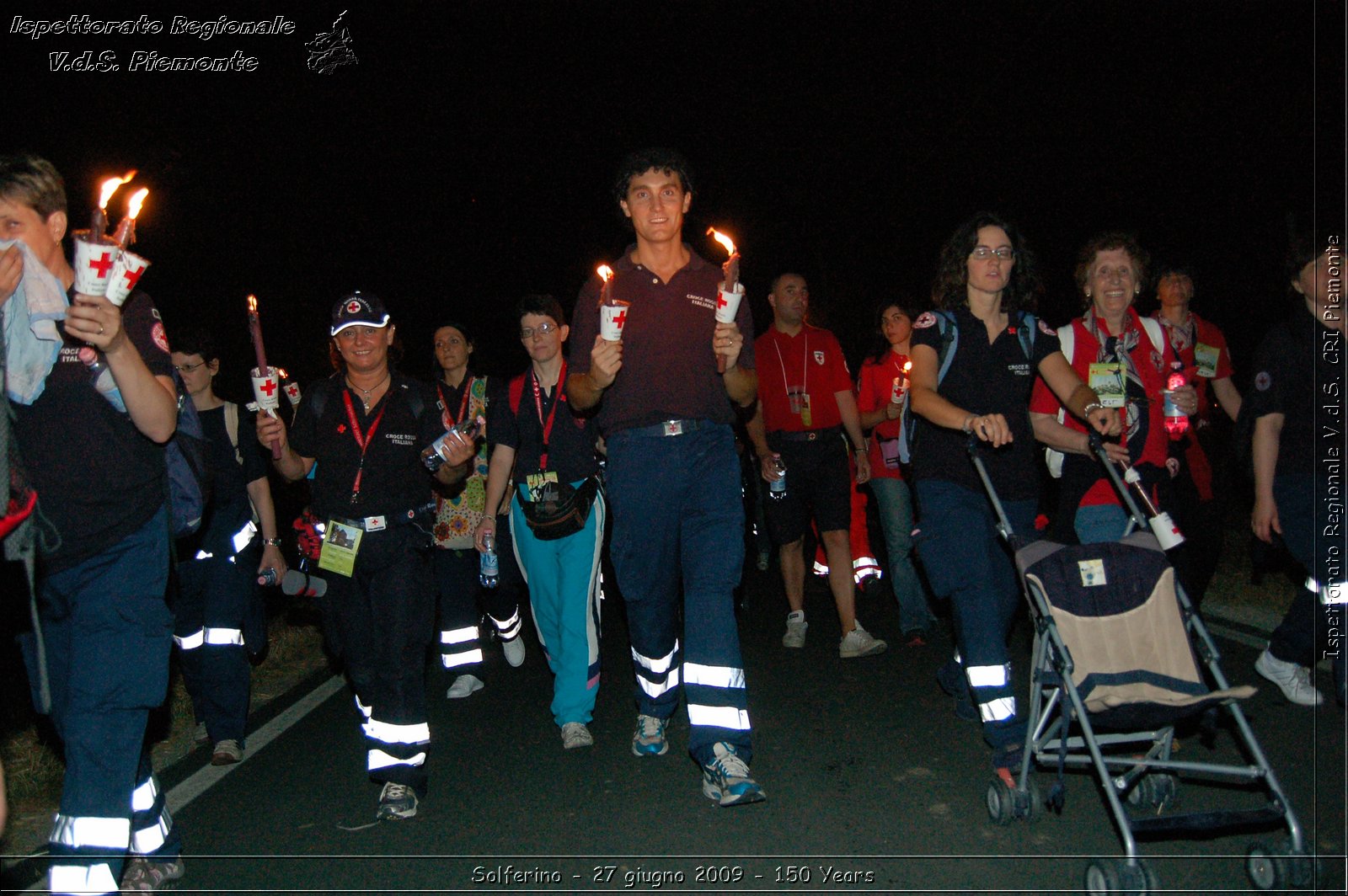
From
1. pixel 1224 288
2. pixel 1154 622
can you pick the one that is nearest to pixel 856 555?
pixel 1154 622

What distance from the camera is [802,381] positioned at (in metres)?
7.76

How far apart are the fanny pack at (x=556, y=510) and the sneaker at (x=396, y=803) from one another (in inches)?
63.4

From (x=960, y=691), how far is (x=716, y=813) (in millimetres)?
1806

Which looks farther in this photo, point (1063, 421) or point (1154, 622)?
point (1063, 421)

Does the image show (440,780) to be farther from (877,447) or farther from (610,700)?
(877,447)

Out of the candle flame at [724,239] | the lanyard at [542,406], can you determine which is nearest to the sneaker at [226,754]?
the lanyard at [542,406]

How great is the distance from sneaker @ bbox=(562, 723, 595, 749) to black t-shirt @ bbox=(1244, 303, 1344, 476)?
389 centimetres

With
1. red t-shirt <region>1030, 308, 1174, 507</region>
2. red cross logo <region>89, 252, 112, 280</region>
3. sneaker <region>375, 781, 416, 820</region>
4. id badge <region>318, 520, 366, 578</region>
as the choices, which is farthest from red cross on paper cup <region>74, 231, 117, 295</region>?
red t-shirt <region>1030, 308, 1174, 507</region>

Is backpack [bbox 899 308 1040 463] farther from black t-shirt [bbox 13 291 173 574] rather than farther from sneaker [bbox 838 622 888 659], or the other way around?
black t-shirt [bbox 13 291 173 574]

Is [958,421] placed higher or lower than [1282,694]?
higher

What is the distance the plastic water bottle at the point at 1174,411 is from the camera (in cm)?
535

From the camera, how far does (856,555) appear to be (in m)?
8.87

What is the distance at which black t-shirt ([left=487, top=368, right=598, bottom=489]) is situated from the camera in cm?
610

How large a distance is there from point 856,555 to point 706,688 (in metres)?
4.40
